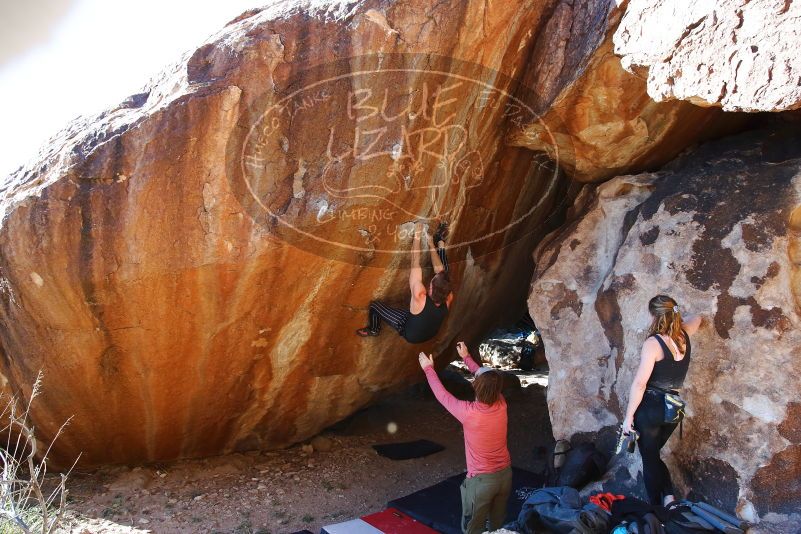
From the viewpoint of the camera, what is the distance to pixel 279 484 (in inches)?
210

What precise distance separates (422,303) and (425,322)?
14 cm

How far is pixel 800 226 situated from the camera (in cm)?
384

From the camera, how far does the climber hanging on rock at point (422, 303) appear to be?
4.83 metres

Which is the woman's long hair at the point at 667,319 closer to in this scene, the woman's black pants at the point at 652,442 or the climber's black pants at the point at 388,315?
the woman's black pants at the point at 652,442

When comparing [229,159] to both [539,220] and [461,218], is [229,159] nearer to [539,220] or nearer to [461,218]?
[461,218]

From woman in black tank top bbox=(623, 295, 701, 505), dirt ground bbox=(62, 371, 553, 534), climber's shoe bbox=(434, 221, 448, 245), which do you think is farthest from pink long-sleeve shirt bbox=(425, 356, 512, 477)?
climber's shoe bbox=(434, 221, 448, 245)

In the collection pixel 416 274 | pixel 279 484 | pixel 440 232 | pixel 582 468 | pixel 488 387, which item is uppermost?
pixel 440 232

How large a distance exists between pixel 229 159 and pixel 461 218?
188cm

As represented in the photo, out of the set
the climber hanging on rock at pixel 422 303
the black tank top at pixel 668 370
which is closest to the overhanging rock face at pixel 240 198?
the climber hanging on rock at pixel 422 303

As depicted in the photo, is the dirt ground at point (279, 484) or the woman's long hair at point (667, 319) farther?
the dirt ground at point (279, 484)

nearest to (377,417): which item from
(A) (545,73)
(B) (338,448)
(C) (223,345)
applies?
(B) (338,448)

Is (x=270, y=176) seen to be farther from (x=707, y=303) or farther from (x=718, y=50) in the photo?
A: (x=707, y=303)

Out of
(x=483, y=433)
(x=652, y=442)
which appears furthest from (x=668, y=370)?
(x=483, y=433)

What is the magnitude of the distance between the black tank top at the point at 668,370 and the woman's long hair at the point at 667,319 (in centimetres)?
5
